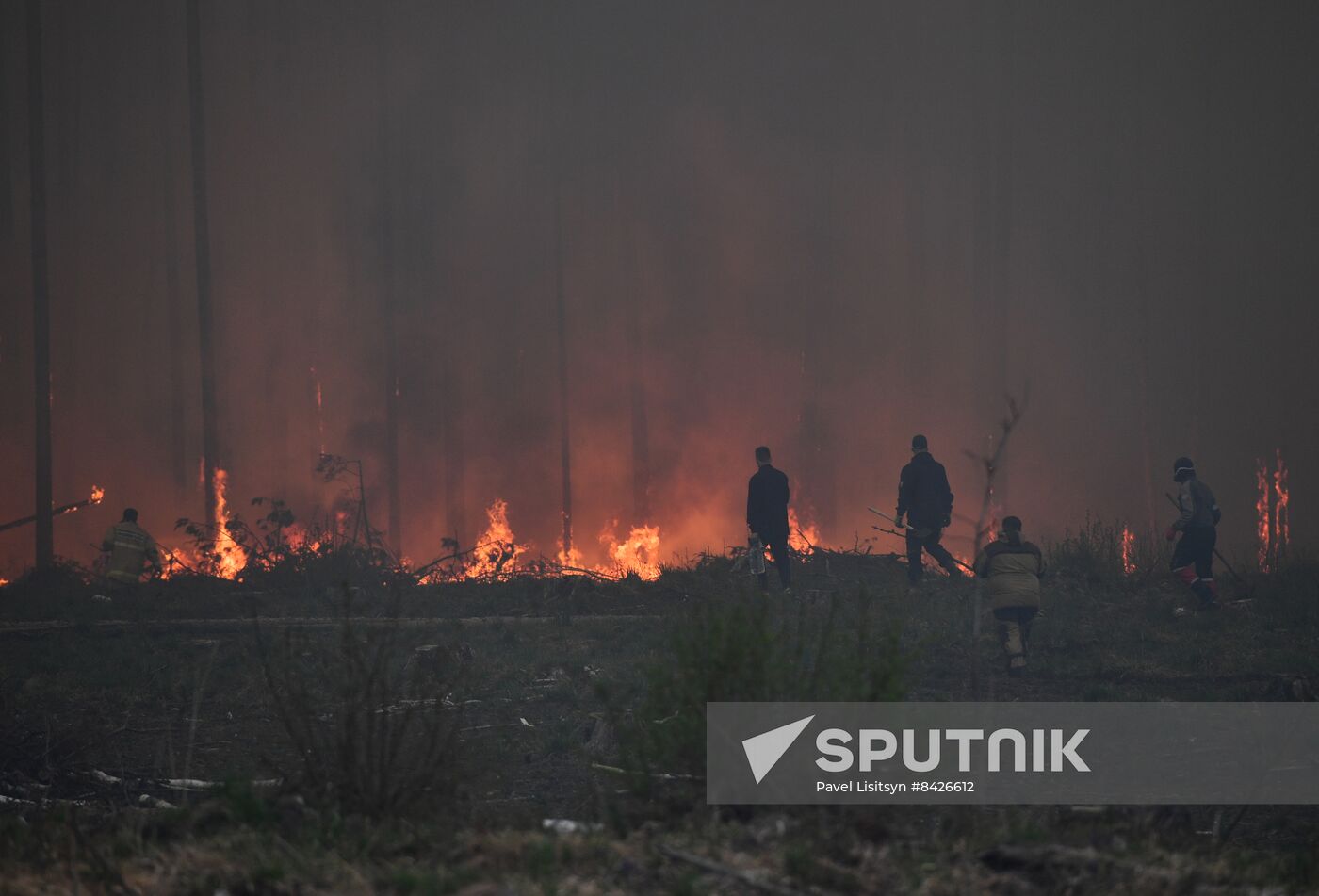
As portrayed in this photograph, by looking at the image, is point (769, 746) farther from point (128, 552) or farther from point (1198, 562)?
point (128, 552)

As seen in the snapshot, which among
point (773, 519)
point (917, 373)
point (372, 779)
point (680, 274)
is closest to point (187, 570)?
point (773, 519)

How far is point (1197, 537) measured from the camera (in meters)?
14.5

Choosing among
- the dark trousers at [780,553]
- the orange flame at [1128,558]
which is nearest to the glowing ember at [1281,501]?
the orange flame at [1128,558]

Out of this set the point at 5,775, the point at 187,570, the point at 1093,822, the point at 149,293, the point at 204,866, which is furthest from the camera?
the point at 149,293

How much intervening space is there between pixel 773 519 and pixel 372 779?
1044 cm

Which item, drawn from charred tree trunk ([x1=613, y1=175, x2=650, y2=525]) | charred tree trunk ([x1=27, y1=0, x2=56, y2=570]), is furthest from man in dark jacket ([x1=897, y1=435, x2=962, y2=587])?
charred tree trunk ([x1=613, y1=175, x2=650, y2=525])

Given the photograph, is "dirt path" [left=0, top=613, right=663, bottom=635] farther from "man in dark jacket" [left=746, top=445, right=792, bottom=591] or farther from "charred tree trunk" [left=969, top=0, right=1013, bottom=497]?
"charred tree trunk" [left=969, top=0, right=1013, bottom=497]

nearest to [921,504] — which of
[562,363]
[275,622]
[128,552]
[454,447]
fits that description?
[275,622]

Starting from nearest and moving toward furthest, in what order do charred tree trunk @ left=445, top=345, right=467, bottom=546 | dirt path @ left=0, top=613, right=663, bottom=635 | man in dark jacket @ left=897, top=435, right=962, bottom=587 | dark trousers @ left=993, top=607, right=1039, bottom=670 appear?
dark trousers @ left=993, top=607, right=1039, bottom=670 < dirt path @ left=0, top=613, right=663, bottom=635 < man in dark jacket @ left=897, top=435, right=962, bottom=587 < charred tree trunk @ left=445, top=345, right=467, bottom=546

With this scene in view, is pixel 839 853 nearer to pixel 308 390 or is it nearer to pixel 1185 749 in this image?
pixel 1185 749

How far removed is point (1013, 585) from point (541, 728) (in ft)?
16.5

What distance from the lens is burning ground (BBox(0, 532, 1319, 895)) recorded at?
16.6ft

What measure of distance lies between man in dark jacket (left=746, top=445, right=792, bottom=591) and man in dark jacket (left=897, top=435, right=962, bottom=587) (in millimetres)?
1601

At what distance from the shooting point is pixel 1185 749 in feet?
29.8
